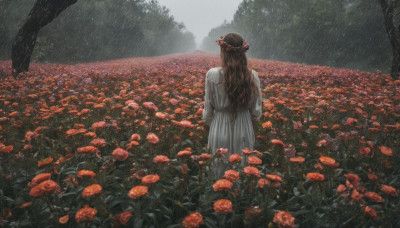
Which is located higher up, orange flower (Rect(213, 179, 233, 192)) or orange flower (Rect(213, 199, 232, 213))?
orange flower (Rect(213, 179, 233, 192))

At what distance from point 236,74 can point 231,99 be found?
249mm

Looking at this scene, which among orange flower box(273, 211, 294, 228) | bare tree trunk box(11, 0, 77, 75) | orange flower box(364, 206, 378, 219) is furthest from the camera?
bare tree trunk box(11, 0, 77, 75)

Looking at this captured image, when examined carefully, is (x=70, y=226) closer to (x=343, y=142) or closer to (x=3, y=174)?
(x=3, y=174)

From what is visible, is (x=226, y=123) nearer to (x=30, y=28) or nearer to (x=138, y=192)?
(x=138, y=192)

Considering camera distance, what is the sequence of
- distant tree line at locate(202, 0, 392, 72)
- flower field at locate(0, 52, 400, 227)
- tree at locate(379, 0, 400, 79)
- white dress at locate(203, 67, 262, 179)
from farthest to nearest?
distant tree line at locate(202, 0, 392, 72)
tree at locate(379, 0, 400, 79)
white dress at locate(203, 67, 262, 179)
flower field at locate(0, 52, 400, 227)

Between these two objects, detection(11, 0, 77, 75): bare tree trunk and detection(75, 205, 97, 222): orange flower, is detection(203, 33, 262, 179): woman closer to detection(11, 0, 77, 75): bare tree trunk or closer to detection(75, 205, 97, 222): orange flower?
detection(75, 205, 97, 222): orange flower

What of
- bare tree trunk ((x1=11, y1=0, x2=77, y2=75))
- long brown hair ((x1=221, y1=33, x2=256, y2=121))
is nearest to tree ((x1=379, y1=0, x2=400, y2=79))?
long brown hair ((x1=221, y1=33, x2=256, y2=121))

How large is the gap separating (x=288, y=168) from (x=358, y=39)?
26952 mm

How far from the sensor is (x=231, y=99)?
2357 mm

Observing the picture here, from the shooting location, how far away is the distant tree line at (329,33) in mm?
21531

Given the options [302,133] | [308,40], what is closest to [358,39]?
[308,40]

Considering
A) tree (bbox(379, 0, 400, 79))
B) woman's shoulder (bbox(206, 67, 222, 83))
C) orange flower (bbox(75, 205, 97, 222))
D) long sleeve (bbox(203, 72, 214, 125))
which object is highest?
tree (bbox(379, 0, 400, 79))

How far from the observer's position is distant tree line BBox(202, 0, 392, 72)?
21531mm

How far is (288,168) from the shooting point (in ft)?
6.73
